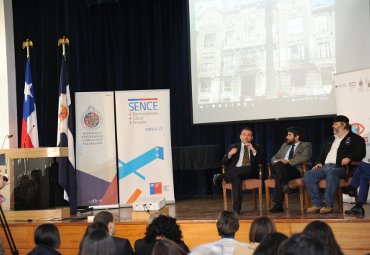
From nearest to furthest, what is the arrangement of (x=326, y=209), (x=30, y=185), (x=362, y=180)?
(x=362, y=180) → (x=326, y=209) → (x=30, y=185)

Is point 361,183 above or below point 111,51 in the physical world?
below

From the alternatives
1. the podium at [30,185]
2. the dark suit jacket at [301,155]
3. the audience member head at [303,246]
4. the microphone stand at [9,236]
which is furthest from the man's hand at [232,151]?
the audience member head at [303,246]

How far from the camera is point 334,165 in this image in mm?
6422

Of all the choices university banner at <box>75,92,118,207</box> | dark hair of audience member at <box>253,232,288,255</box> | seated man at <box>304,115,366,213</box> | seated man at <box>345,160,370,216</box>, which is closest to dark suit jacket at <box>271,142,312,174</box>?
seated man at <box>304,115,366,213</box>

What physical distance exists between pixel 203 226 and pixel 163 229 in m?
2.60

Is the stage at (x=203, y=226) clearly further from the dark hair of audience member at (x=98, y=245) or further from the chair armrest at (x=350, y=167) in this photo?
the dark hair of audience member at (x=98, y=245)

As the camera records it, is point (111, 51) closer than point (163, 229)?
No

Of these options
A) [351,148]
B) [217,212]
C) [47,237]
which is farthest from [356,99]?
[47,237]

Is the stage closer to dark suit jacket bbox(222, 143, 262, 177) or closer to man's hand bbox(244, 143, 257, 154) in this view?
dark suit jacket bbox(222, 143, 262, 177)

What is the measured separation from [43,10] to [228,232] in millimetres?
7212

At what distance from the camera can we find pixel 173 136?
982 cm

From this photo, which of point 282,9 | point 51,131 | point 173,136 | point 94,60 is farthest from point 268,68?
point 51,131

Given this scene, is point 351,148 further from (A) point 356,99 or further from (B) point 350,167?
(A) point 356,99

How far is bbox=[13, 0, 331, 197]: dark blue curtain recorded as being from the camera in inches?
384
